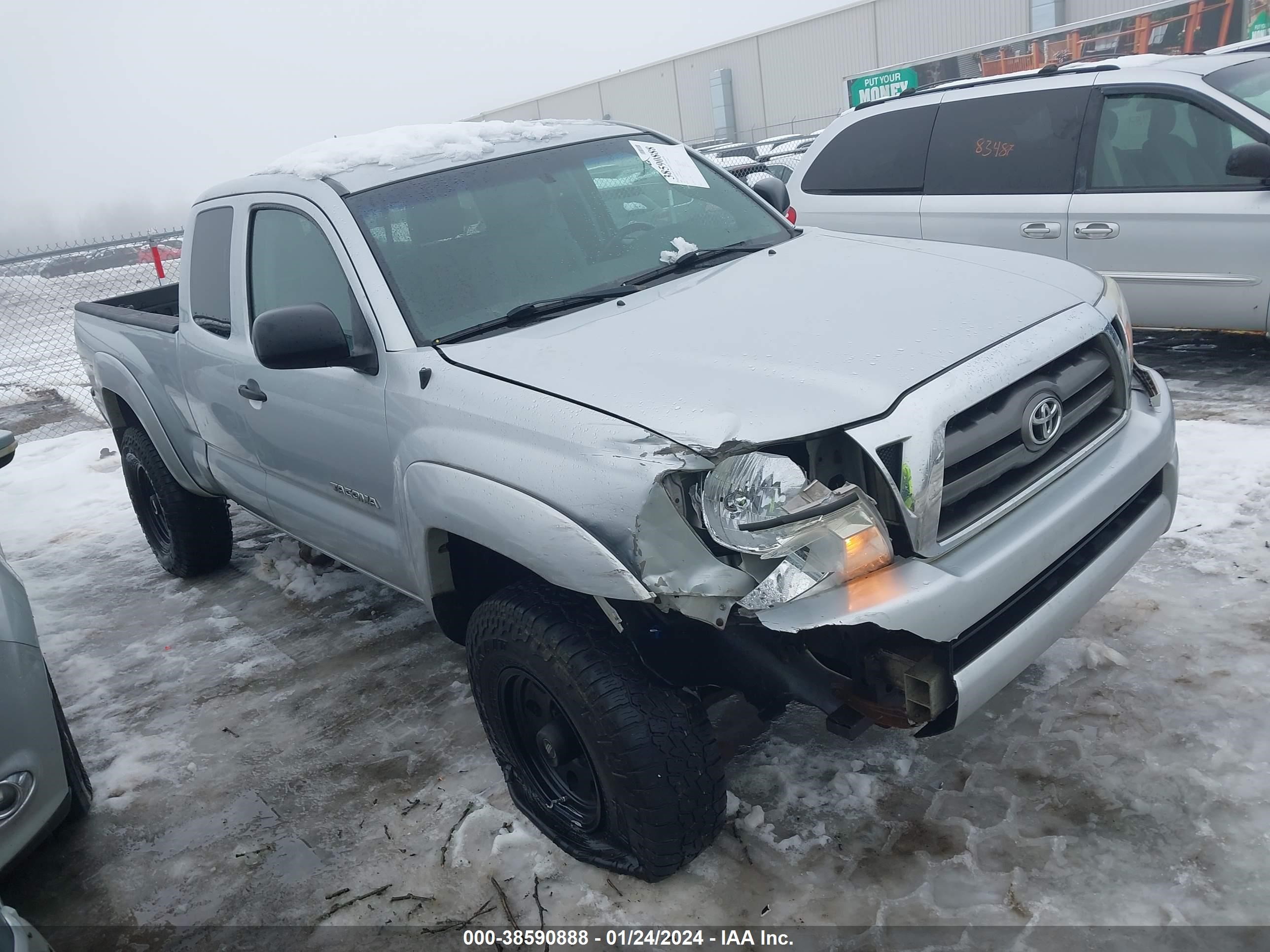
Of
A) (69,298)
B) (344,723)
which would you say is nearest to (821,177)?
(344,723)

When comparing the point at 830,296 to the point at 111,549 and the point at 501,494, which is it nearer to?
the point at 501,494

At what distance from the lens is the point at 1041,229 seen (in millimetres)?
6051

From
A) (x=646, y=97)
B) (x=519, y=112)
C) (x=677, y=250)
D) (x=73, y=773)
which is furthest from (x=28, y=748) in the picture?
(x=519, y=112)

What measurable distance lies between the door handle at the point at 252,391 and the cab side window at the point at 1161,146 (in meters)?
4.78

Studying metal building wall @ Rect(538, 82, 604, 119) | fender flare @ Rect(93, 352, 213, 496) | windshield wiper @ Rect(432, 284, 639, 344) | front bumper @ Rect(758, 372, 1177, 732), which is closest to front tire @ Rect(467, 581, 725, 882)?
front bumper @ Rect(758, 372, 1177, 732)

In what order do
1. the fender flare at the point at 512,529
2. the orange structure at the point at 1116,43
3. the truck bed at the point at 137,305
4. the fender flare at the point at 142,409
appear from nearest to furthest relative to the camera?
the fender flare at the point at 512,529 → the fender flare at the point at 142,409 → the truck bed at the point at 137,305 → the orange structure at the point at 1116,43

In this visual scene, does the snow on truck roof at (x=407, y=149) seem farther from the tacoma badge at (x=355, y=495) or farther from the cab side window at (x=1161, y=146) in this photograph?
the cab side window at (x=1161, y=146)

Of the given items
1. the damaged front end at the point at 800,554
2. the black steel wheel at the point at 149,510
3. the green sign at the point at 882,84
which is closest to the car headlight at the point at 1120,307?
the damaged front end at the point at 800,554

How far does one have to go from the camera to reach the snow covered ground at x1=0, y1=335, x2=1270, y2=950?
2506mm

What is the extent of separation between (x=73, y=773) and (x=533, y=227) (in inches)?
88.2

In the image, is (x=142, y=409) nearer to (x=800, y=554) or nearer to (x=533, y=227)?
(x=533, y=227)

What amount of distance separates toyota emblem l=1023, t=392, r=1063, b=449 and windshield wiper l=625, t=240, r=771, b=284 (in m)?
1.25

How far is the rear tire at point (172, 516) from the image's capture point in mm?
4957

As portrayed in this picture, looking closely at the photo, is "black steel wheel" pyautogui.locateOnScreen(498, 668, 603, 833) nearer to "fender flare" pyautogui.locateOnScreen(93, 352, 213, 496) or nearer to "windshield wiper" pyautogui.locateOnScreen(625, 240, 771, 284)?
"windshield wiper" pyautogui.locateOnScreen(625, 240, 771, 284)
